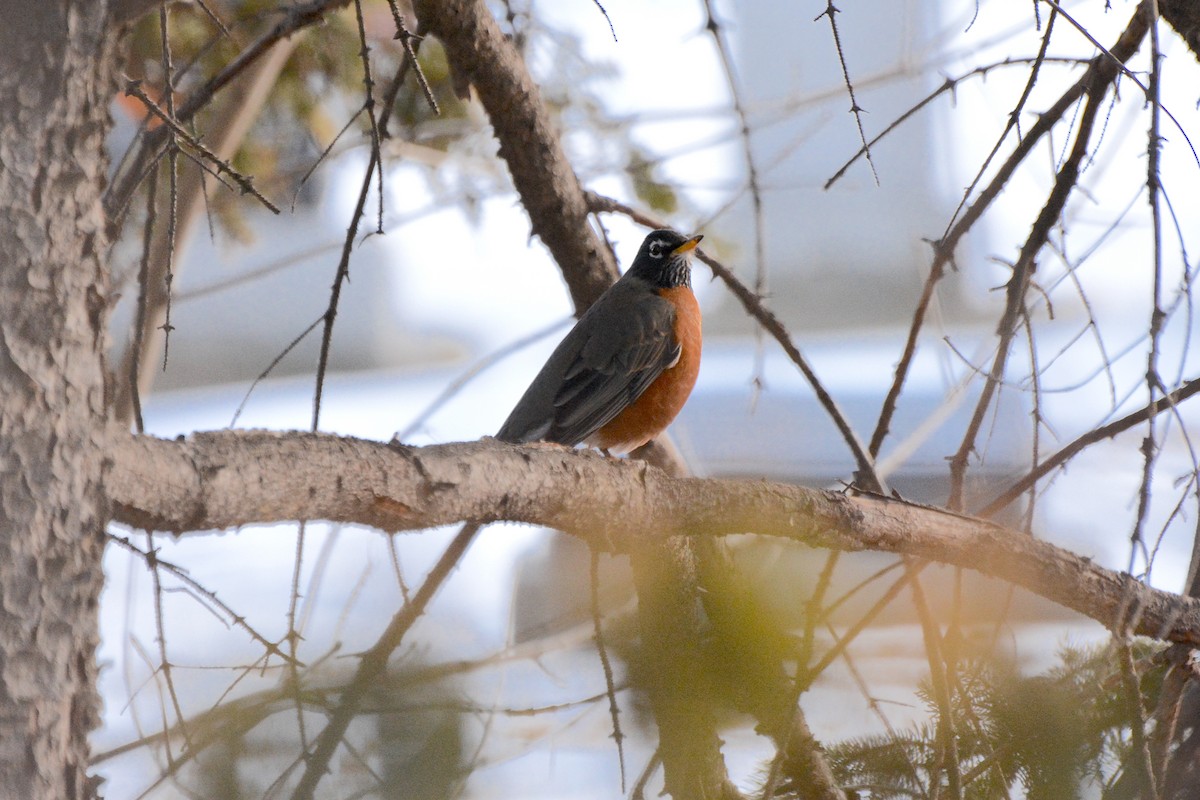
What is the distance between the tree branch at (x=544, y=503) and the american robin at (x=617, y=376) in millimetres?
1268

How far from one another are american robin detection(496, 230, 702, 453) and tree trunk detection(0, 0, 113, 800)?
7.40ft

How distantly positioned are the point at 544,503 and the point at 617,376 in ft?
5.51

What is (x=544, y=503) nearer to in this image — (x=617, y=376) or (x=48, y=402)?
(x=48, y=402)

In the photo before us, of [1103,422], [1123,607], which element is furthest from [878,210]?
[1123,607]

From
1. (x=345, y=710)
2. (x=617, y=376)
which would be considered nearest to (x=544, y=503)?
(x=345, y=710)

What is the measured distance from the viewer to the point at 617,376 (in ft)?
11.4

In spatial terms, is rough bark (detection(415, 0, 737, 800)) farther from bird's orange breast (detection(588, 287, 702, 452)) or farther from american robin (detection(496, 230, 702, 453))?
bird's orange breast (detection(588, 287, 702, 452))

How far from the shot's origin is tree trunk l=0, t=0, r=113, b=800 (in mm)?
1062

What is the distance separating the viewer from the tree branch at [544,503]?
1.24 metres

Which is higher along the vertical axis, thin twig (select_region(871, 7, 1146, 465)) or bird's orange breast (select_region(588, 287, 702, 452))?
bird's orange breast (select_region(588, 287, 702, 452))

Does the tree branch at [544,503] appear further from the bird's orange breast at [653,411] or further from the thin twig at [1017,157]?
the bird's orange breast at [653,411]

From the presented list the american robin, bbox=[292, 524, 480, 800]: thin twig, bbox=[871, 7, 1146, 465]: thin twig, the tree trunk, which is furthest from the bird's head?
the tree trunk

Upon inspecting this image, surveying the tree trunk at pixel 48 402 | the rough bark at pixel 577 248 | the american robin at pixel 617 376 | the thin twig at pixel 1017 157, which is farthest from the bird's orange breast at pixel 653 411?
the tree trunk at pixel 48 402

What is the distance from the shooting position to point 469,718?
5.73 ft
